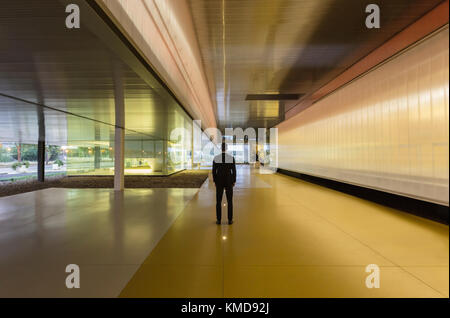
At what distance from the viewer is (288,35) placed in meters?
5.39

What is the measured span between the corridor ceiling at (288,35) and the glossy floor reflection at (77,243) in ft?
15.2

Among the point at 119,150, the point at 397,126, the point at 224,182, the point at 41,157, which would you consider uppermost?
the point at 397,126

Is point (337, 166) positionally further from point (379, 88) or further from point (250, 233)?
point (250, 233)

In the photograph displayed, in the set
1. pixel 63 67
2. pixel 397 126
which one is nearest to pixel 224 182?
pixel 63 67

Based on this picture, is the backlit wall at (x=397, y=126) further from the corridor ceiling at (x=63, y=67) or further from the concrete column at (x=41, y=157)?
the concrete column at (x=41, y=157)

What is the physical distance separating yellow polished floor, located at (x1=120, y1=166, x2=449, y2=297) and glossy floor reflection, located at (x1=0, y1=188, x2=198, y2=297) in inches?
13.5

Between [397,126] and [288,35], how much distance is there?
3576 millimetres

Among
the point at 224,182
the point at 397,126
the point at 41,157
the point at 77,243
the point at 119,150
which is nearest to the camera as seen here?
the point at 77,243

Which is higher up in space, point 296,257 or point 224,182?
point 224,182

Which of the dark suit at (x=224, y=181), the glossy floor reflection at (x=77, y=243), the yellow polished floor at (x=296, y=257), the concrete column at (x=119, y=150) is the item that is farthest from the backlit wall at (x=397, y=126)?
the concrete column at (x=119, y=150)

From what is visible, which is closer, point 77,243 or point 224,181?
point 77,243

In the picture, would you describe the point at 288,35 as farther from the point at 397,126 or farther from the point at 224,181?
the point at 224,181

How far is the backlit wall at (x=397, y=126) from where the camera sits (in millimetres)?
4426

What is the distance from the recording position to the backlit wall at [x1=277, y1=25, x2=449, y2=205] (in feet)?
14.5
